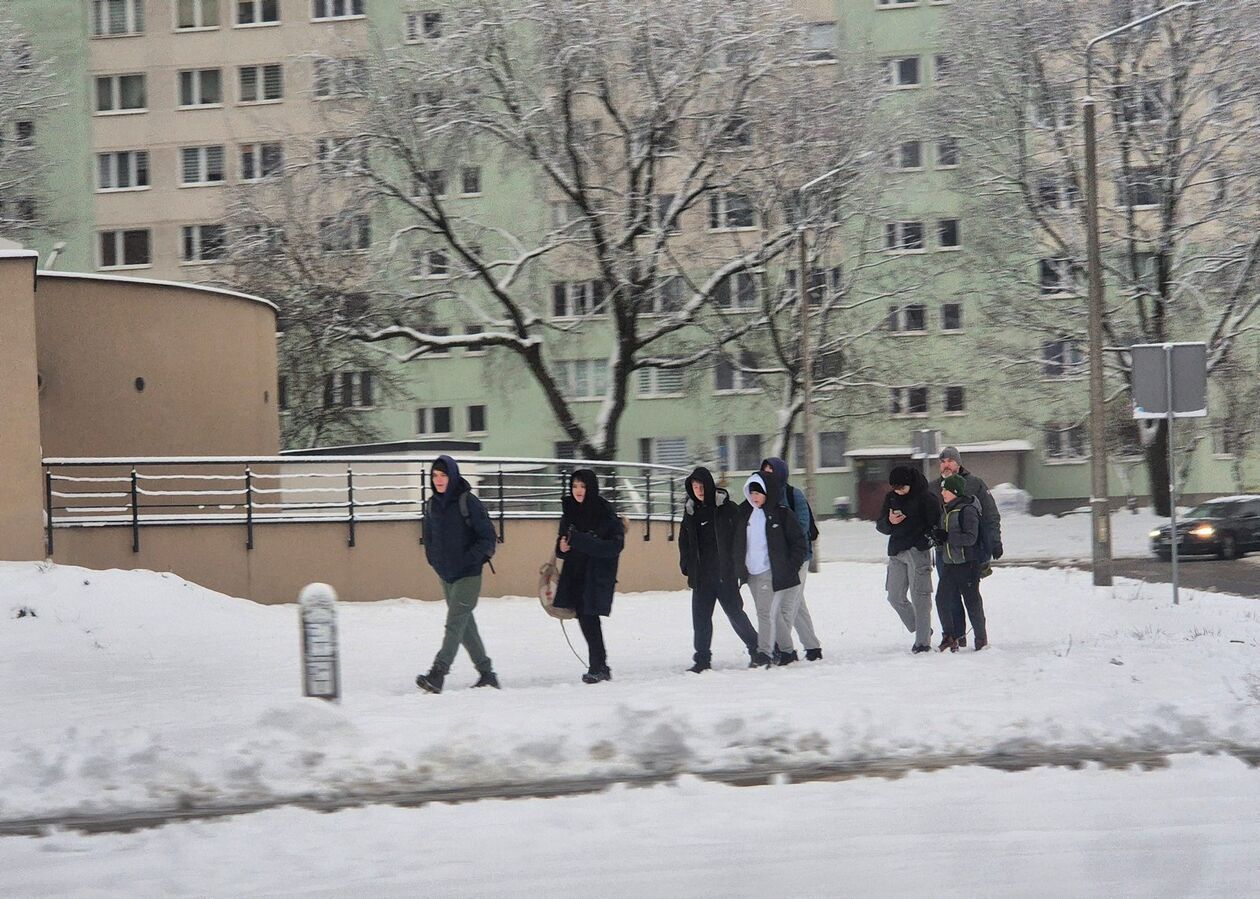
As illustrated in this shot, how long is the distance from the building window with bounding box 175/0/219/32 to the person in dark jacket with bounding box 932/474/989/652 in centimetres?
5205

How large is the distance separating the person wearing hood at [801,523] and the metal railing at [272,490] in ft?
18.3

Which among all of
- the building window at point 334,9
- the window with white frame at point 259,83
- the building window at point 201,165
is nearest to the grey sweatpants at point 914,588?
the building window at point 201,165

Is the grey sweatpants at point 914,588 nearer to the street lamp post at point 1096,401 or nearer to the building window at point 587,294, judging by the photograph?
the street lamp post at point 1096,401

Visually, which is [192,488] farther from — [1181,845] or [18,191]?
[18,191]

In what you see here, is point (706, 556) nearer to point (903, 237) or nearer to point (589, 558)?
point (589, 558)

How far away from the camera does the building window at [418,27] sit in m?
33.1

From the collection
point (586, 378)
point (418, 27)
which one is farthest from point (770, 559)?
point (586, 378)

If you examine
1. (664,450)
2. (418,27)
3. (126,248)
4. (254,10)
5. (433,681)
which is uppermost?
(254,10)

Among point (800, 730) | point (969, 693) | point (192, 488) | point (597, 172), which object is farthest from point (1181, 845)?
point (597, 172)

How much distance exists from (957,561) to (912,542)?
43 cm

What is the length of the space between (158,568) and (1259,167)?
2973 cm

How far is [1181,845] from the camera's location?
6270mm

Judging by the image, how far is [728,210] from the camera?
38.4 meters

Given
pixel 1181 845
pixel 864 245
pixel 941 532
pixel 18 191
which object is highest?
pixel 18 191
